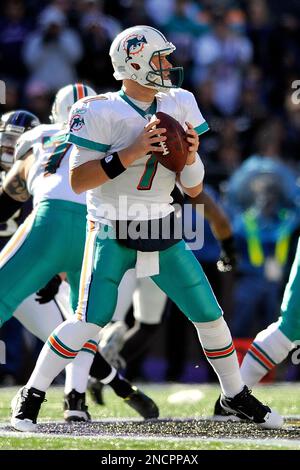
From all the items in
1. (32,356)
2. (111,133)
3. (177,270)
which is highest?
(111,133)

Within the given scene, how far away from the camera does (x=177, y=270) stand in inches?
188

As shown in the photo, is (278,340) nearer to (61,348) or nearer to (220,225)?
(220,225)

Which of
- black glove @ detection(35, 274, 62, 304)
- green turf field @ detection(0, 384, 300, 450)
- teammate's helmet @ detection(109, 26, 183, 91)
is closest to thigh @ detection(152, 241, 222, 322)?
green turf field @ detection(0, 384, 300, 450)

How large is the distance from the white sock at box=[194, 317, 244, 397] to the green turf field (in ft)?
0.60

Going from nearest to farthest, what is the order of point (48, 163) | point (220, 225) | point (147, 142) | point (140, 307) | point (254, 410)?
point (147, 142) < point (254, 410) < point (48, 163) < point (220, 225) < point (140, 307)

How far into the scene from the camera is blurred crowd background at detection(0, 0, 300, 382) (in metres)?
8.85

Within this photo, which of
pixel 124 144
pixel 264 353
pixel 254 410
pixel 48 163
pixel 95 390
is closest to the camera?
pixel 124 144

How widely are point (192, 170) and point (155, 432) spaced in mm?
1118

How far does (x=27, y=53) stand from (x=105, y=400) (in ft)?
13.6

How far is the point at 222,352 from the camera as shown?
4.92 meters

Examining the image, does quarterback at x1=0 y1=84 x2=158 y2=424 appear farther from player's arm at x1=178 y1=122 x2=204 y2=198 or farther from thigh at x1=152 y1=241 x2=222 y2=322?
player's arm at x1=178 y1=122 x2=204 y2=198

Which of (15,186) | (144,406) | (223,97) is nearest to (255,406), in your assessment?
(144,406)

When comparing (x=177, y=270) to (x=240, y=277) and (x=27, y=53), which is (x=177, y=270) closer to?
(x=240, y=277)
